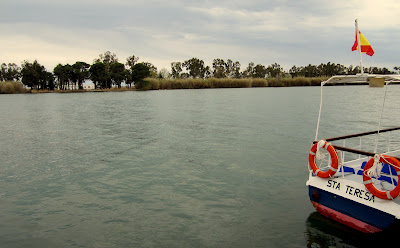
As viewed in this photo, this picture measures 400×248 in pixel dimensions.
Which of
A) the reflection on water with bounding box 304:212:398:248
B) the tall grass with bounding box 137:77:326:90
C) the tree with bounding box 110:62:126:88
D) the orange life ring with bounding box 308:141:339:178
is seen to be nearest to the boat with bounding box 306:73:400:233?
the orange life ring with bounding box 308:141:339:178

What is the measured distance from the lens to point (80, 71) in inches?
4914

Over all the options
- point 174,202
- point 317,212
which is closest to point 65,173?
point 174,202

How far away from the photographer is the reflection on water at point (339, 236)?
8102 mm

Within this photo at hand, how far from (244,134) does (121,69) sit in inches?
4348

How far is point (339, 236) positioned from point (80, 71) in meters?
128

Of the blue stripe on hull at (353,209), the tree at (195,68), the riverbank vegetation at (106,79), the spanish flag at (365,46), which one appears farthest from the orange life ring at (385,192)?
the tree at (195,68)

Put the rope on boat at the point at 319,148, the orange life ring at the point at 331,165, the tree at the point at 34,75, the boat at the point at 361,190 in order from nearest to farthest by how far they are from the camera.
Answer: the boat at the point at 361,190, the orange life ring at the point at 331,165, the rope on boat at the point at 319,148, the tree at the point at 34,75

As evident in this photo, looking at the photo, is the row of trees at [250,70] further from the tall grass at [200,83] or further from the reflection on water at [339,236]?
the reflection on water at [339,236]

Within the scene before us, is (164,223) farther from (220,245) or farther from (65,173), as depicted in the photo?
(65,173)

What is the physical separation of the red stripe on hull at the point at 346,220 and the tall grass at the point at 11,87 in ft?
405

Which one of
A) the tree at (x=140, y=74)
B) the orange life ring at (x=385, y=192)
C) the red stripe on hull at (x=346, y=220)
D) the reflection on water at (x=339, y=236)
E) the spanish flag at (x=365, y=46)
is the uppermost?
the tree at (x=140, y=74)

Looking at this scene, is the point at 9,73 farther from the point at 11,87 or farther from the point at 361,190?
the point at 361,190

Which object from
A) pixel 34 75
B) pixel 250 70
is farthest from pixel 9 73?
pixel 250 70

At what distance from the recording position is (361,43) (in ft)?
29.6
